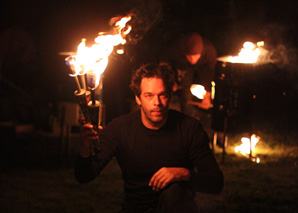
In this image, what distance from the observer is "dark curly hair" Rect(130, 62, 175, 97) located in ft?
10.3

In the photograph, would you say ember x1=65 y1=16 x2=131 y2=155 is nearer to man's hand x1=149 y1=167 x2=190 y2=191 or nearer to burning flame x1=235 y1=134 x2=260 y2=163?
man's hand x1=149 y1=167 x2=190 y2=191

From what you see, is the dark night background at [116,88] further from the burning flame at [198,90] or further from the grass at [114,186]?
the burning flame at [198,90]

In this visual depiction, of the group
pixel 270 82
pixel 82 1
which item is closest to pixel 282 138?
pixel 270 82

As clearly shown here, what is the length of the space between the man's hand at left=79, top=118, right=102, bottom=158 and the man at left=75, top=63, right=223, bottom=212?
11cm

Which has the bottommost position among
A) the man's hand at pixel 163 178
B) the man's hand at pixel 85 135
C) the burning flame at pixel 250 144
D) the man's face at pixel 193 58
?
the burning flame at pixel 250 144

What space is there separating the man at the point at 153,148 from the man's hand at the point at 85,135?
0.11 m

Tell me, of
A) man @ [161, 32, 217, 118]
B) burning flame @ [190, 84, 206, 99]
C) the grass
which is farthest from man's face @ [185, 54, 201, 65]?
the grass

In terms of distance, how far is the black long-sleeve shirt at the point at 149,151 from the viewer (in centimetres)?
293

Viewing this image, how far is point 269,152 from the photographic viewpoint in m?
6.52

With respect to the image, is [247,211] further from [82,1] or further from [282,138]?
[82,1]

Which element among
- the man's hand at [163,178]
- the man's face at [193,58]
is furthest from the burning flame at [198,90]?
the man's hand at [163,178]

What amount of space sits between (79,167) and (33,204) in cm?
235

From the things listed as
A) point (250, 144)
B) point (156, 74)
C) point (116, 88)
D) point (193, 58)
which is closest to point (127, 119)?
point (156, 74)

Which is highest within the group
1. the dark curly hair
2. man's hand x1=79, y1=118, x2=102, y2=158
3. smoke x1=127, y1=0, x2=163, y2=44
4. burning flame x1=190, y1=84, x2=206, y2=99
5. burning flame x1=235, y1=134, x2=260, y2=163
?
smoke x1=127, y1=0, x2=163, y2=44
